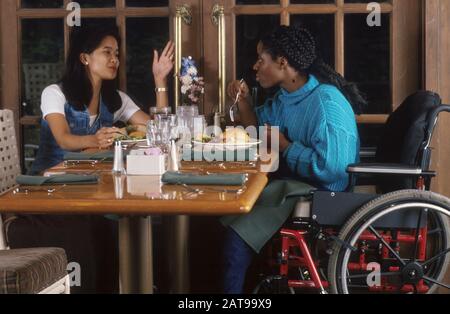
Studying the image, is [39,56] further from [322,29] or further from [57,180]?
[57,180]

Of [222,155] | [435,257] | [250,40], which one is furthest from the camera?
[250,40]

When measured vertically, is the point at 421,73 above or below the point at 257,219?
above

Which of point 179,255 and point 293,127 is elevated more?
point 293,127

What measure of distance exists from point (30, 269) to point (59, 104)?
1324 mm

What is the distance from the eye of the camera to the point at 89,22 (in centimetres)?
381

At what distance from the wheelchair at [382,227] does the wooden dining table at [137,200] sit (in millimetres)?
280

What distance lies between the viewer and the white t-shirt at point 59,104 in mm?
3633

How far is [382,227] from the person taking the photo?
2.91 metres

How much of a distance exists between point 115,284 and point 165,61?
981mm

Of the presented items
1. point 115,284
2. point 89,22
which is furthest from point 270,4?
point 115,284

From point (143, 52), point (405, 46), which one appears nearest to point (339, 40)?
point (405, 46)

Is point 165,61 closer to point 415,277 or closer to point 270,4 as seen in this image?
point 270,4

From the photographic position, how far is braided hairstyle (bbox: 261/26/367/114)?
3422mm

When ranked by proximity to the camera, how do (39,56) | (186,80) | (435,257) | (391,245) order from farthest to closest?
(39,56), (186,80), (391,245), (435,257)
